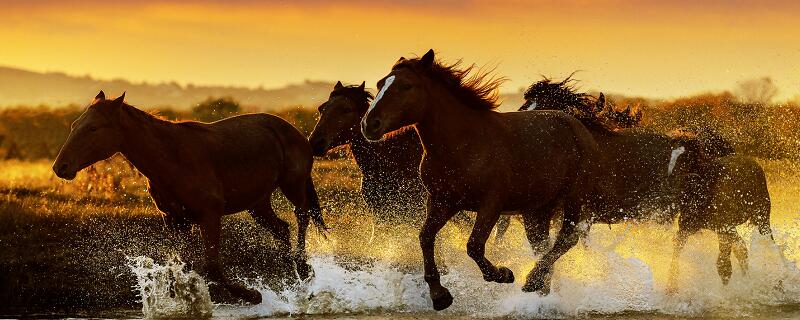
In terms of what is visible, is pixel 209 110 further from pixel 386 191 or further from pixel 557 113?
pixel 557 113

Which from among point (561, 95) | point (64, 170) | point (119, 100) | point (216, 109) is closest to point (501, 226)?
point (561, 95)

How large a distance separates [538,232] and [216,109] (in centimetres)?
1671

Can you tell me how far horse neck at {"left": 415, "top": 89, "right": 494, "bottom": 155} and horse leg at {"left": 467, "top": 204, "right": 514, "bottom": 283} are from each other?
539 mm

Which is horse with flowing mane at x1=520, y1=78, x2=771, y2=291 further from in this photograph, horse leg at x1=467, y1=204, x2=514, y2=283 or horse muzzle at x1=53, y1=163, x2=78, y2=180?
horse muzzle at x1=53, y1=163, x2=78, y2=180

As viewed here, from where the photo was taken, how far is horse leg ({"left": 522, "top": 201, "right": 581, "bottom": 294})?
453 inches

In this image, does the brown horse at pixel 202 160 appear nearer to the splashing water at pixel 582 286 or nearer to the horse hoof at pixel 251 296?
the horse hoof at pixel 251 296

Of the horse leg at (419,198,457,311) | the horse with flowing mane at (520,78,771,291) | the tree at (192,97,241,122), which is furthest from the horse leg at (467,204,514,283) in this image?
the tree at (192,97,241,122)

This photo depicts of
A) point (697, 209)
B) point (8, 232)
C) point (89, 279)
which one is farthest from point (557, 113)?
point (8, 232)

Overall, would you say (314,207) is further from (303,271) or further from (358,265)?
(303,271)

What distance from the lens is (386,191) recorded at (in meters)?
13.4

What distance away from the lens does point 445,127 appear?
1085 cm

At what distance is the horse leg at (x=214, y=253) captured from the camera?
1143 centimetres

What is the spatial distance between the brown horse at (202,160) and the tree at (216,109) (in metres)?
14.9

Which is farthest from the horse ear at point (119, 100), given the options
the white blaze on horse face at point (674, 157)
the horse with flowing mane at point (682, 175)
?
the white blaze on horse face at point (674, 157)
